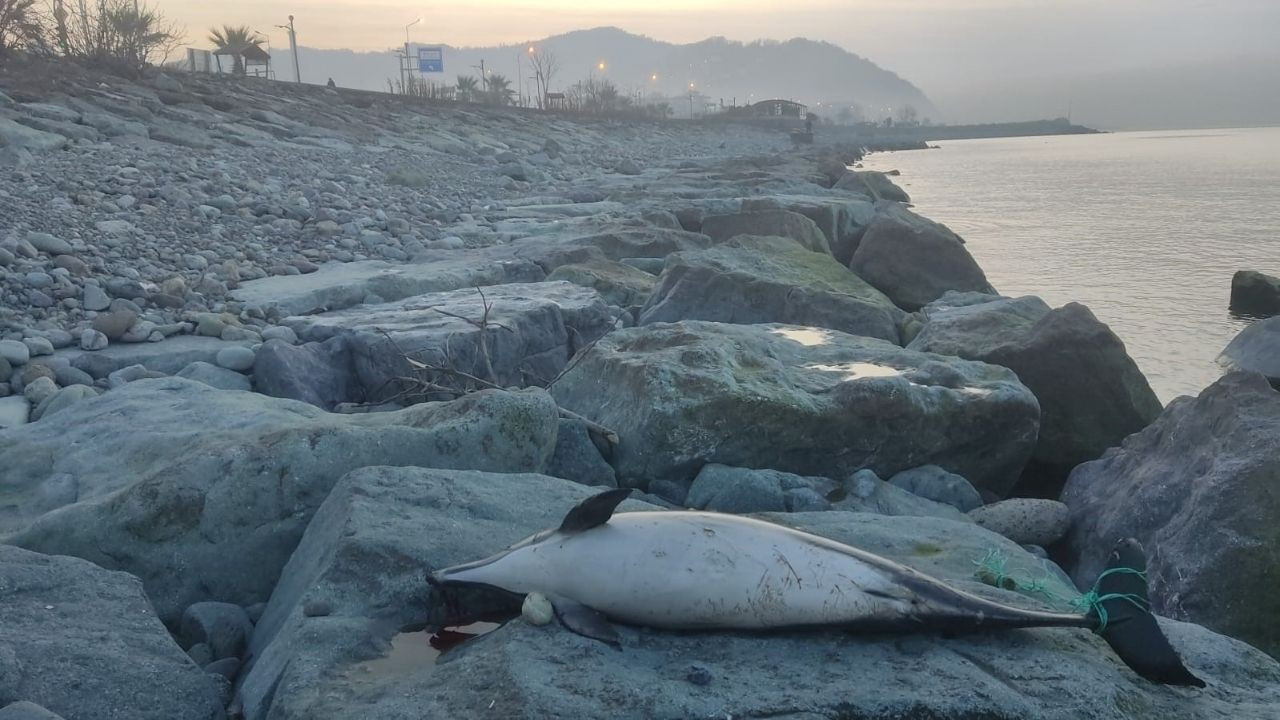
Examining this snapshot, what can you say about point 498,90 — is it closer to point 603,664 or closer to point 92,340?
point 92,340

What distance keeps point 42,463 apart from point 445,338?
261cm

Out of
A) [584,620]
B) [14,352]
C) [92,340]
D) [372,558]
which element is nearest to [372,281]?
[92,340]

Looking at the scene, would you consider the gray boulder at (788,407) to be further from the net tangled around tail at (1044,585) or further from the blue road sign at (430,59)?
the blue road sign at (430,59)

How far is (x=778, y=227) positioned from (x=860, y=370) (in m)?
5.85

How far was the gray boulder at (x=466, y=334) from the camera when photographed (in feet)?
21.0

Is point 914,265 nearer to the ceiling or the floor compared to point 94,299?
nearer to the floor

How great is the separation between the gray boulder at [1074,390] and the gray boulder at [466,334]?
3070 millimetres

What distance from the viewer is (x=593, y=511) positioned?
9.91 ft

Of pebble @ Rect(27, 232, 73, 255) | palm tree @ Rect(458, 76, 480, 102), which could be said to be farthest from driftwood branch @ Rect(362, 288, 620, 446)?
palm tree @ Rect(458, 76, 480, 102)

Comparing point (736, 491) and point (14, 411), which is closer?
Result: point (736, 491)

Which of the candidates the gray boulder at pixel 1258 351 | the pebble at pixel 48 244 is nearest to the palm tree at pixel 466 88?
the pebble at pixel 48 244

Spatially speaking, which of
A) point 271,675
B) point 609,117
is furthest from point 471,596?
point 609,117

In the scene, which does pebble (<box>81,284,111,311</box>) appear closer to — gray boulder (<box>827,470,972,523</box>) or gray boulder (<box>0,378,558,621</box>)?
gray boulder (<box>0,378,558,621</box>)

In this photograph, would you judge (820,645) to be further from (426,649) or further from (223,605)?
(223,605)
